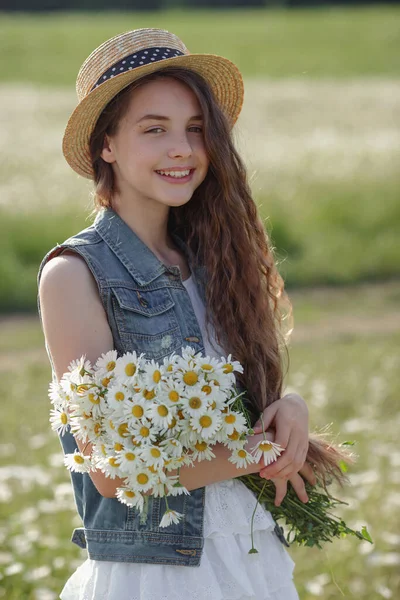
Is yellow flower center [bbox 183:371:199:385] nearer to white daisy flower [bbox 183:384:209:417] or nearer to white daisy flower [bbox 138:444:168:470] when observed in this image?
white daisy flower [bbox 183:384:209:417]

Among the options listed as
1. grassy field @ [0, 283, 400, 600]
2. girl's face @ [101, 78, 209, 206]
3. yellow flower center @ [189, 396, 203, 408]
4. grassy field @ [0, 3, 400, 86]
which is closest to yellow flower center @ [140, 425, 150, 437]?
yellow flower center @ [189, 396, 203, 408]

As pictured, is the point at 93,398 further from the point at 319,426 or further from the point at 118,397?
the point at 319,426

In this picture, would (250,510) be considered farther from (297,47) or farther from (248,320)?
(297,47)

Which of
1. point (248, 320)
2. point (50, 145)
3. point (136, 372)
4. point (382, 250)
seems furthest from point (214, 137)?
point (50, 145)

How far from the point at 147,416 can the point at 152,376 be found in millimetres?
88

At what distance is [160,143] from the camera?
2365 mm

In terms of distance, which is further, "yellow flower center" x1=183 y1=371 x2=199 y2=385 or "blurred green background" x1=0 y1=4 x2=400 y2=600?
"blurred green background" x1=0 y1=4 x2=400 y2=600

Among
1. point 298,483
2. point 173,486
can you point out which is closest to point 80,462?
point 173,486

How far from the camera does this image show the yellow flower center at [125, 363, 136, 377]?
2006 millimetres

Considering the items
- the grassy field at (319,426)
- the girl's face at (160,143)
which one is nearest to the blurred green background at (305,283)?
the grassy field at (319,426)

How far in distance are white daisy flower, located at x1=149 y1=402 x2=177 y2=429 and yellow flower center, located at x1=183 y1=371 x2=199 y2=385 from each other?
76 mm

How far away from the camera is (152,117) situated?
Answer: 2369 mm

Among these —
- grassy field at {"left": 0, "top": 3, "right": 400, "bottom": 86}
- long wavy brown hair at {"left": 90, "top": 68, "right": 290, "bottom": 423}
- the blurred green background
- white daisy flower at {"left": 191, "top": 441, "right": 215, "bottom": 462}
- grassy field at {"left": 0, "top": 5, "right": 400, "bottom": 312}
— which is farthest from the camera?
grassy field at {"left": 0, "top": 3, "right": 400, "bottom": 86}

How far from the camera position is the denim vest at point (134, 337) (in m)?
2.27
